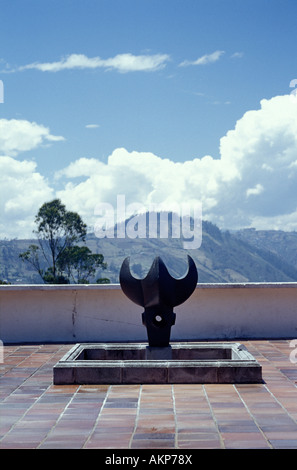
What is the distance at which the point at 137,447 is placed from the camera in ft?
12.0

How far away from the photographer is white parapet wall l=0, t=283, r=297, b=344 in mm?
8516

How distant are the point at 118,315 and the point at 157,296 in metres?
2.52

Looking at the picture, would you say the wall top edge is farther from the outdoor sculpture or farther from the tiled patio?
the tiled patio

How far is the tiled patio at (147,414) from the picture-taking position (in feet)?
12.5

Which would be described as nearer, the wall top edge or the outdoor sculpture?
the outdoor sculpture

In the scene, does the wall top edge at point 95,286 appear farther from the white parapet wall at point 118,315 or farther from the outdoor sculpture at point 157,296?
the outdoor sculpture at point 157,296

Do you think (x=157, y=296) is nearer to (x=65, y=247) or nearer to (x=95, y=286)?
(x=95, y=286)

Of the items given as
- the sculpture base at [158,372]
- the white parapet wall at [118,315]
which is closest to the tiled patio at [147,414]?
the sculpture base at [158,372]

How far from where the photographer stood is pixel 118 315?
8.53 meters

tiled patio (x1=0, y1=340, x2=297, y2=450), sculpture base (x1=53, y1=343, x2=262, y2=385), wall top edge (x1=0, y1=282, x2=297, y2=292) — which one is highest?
wall top edge (x1=0, y1=282, x2=297, y2=292)

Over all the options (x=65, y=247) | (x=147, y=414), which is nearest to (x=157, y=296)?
(x=147, y=414)

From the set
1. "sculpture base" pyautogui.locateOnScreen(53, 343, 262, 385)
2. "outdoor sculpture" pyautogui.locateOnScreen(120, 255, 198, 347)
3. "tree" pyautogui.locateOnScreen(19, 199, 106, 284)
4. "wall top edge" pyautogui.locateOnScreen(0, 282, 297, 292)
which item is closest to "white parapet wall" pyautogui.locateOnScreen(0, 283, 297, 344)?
"wall top edge" pyautogui.locateOnScreen(0, 282, 297, 292)

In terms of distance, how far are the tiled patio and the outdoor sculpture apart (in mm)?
955
